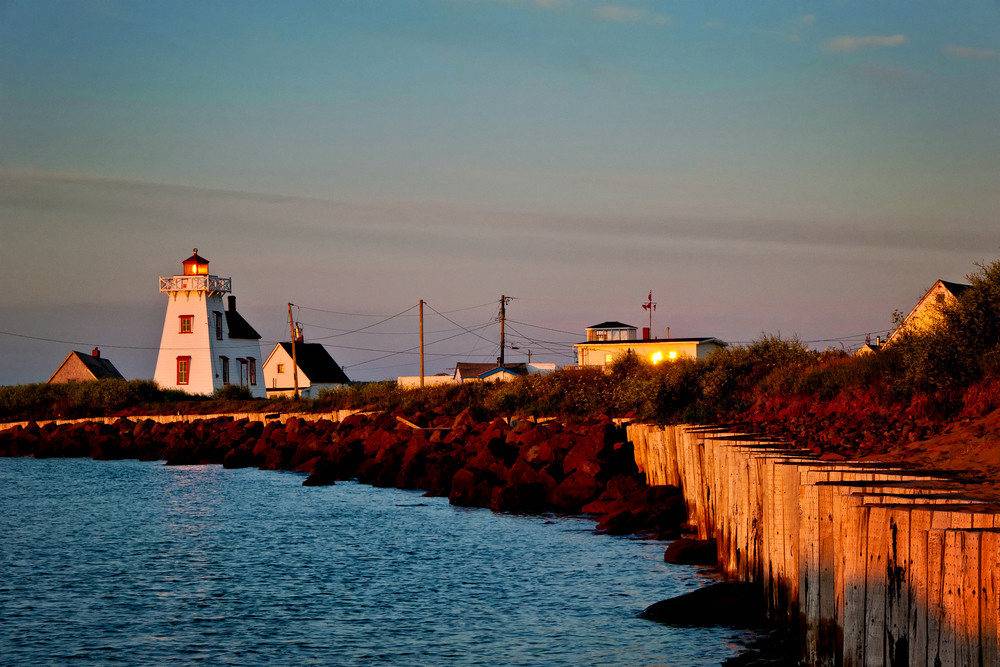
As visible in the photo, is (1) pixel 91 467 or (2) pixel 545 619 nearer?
(2) pixel 545 619

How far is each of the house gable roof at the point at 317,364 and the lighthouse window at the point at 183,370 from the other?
10636 mm

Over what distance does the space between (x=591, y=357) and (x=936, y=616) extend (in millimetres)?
57984

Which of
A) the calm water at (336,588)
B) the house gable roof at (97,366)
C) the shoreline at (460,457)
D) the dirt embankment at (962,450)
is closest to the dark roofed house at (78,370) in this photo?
the house gable roof at (97,366)

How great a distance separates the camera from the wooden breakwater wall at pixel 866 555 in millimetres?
6402

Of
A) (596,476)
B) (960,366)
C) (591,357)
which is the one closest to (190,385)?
(591,357)

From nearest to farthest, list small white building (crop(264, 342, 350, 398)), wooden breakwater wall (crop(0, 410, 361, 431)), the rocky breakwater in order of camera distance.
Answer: the rocky breakwater
wooden breakwater wall (crop(0, 410, 361, 431))
small white building (crop(264, 342, 350, 398))

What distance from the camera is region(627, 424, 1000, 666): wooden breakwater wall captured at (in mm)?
6402

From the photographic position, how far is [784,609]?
1074 cm

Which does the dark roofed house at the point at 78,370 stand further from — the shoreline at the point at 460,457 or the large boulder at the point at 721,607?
the large boulder at the point at 721,607

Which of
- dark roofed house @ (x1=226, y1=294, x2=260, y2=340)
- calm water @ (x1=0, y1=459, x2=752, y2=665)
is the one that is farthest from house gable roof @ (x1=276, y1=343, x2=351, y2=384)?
calm water @ (x1=0, y1=459, x2=752, y2=665)

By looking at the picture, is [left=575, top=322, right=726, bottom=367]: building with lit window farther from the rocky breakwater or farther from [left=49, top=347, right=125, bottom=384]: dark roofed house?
[left=49, top=347, right=125, bottom=384]: dark roofed house

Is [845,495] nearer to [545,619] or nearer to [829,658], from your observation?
[829,658]

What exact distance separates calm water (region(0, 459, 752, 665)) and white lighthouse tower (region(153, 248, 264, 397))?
41802 millimetres

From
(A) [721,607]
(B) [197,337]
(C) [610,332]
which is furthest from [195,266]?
(A) [721,607]
